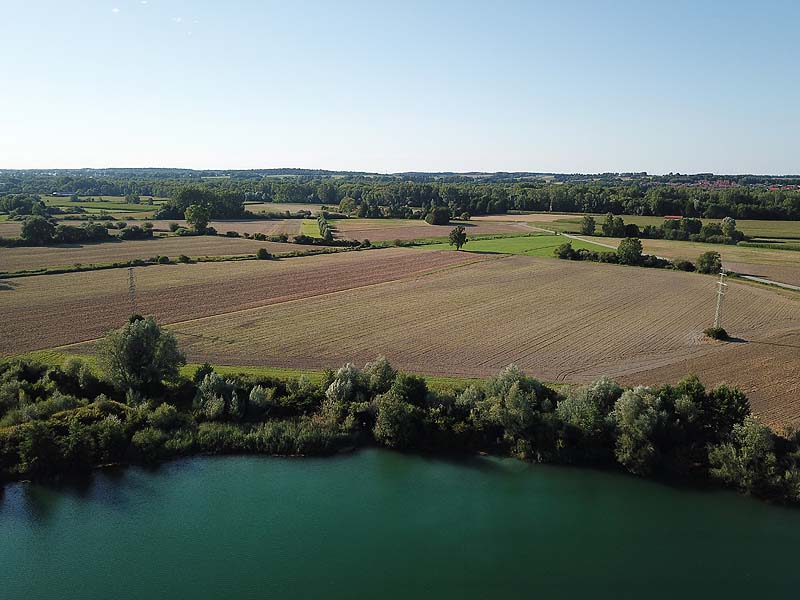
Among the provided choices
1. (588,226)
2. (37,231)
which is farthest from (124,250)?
(588,226)

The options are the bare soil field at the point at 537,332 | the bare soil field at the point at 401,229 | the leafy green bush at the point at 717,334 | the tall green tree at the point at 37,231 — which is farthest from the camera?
the bare soil field at the point at 401,229

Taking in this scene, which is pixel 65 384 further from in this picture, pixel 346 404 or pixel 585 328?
pixel 585 328

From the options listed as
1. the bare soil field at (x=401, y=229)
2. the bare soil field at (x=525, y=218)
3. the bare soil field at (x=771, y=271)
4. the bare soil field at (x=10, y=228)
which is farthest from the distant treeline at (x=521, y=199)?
the bare soil field at (x=771, y=271)

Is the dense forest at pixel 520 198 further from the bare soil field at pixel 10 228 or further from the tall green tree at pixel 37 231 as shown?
the tall green tree at pixel 37 231

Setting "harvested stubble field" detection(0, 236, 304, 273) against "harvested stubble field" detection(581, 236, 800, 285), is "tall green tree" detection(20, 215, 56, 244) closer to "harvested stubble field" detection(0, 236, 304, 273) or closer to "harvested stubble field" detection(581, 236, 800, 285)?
"harvested stubble field" detection(0, 236, 304, 273)

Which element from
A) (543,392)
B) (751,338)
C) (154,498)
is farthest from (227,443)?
(751,338)

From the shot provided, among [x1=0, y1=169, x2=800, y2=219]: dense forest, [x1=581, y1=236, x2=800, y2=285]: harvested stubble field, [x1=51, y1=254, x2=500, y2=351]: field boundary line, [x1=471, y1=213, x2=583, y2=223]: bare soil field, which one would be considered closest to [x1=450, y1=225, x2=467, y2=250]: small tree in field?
[x1=51, y1=254, x2=500, y2=351]: field boundary line
